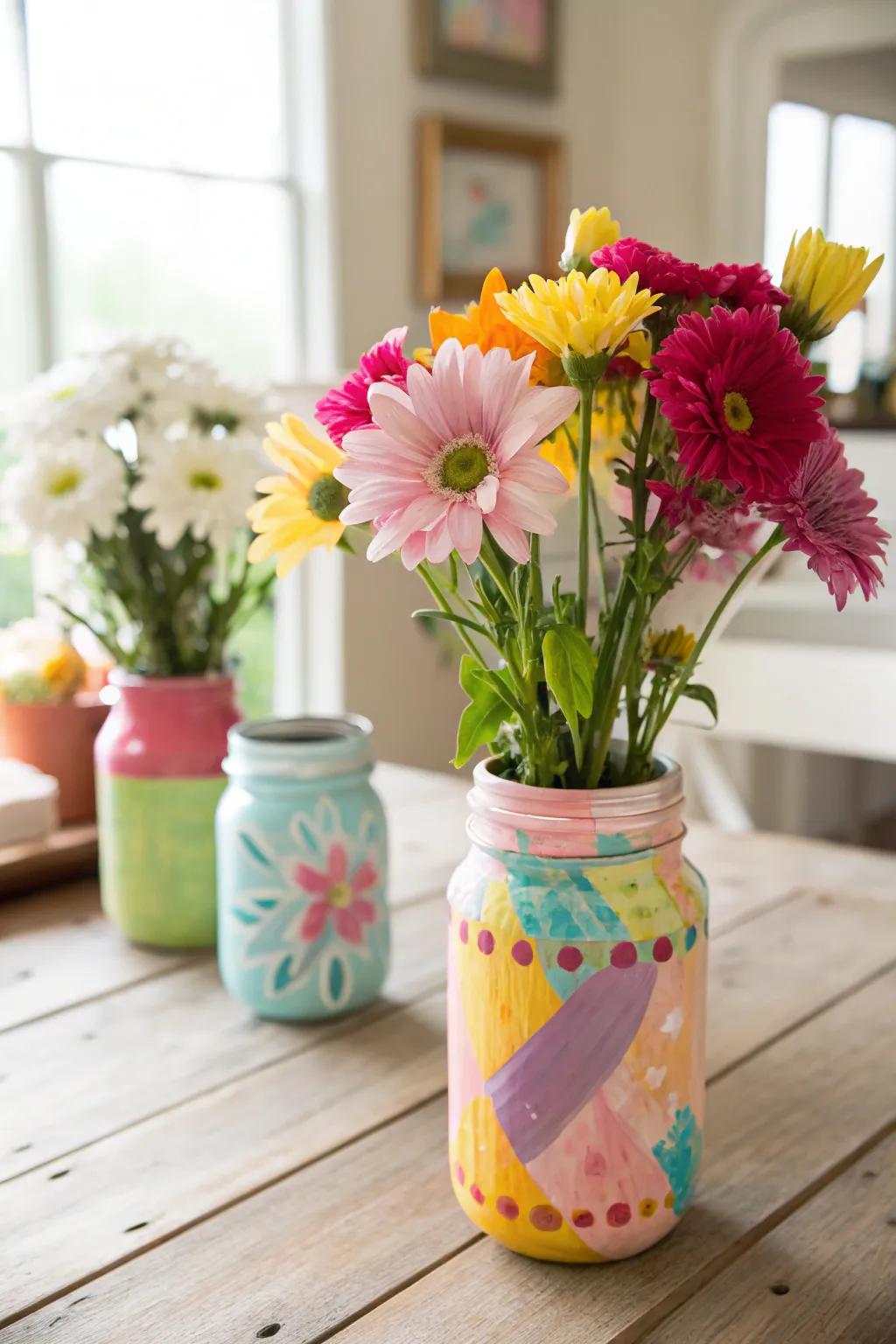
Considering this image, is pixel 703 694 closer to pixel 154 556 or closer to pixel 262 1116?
pixel 262 1116

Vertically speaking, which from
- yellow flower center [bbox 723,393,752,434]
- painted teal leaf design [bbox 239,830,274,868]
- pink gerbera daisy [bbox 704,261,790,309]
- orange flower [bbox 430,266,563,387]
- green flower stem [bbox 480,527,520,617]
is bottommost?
painted teal leaf design [bbox 239,830,274,868]

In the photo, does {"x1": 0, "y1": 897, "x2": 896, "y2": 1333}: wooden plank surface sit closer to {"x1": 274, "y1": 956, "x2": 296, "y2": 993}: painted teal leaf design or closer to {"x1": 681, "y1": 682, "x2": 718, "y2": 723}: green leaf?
{"x1": 274, "y1": 956, "x2": 296, "y2": 993}: painted teal leaf design

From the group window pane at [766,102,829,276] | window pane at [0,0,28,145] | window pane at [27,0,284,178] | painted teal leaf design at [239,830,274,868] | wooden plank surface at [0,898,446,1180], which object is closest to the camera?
wooden plank surface at [0,898,446,1180]

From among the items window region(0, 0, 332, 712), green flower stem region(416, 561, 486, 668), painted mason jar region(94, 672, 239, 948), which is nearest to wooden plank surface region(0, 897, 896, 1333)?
painted mason jar region(94, 672, 239, 948)

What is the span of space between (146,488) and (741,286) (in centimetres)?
60

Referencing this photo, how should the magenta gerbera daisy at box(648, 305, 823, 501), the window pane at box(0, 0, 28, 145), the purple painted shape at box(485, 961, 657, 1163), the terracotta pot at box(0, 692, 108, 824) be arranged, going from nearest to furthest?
the magenta gerbera daisy at box(648, 305, 823, 501) → the purple painted shape at box(485, 961, 657, 1163) → the terracotta pot at box(0, 692, 108, 824) → the window pane at box(0, 0, 28, 145)

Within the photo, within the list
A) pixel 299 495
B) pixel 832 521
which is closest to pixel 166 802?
pixel 299 495

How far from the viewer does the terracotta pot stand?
1433 millimetres

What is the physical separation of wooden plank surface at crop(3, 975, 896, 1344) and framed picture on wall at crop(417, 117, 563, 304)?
2.32 meters

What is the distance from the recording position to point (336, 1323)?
65cm

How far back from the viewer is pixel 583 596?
2.20 ft

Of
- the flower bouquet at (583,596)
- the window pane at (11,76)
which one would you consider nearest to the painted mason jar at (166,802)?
the flower bouquet at (583,596)

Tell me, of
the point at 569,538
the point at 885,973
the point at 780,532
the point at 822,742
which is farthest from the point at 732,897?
the point at 822,742

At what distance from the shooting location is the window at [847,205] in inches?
132
